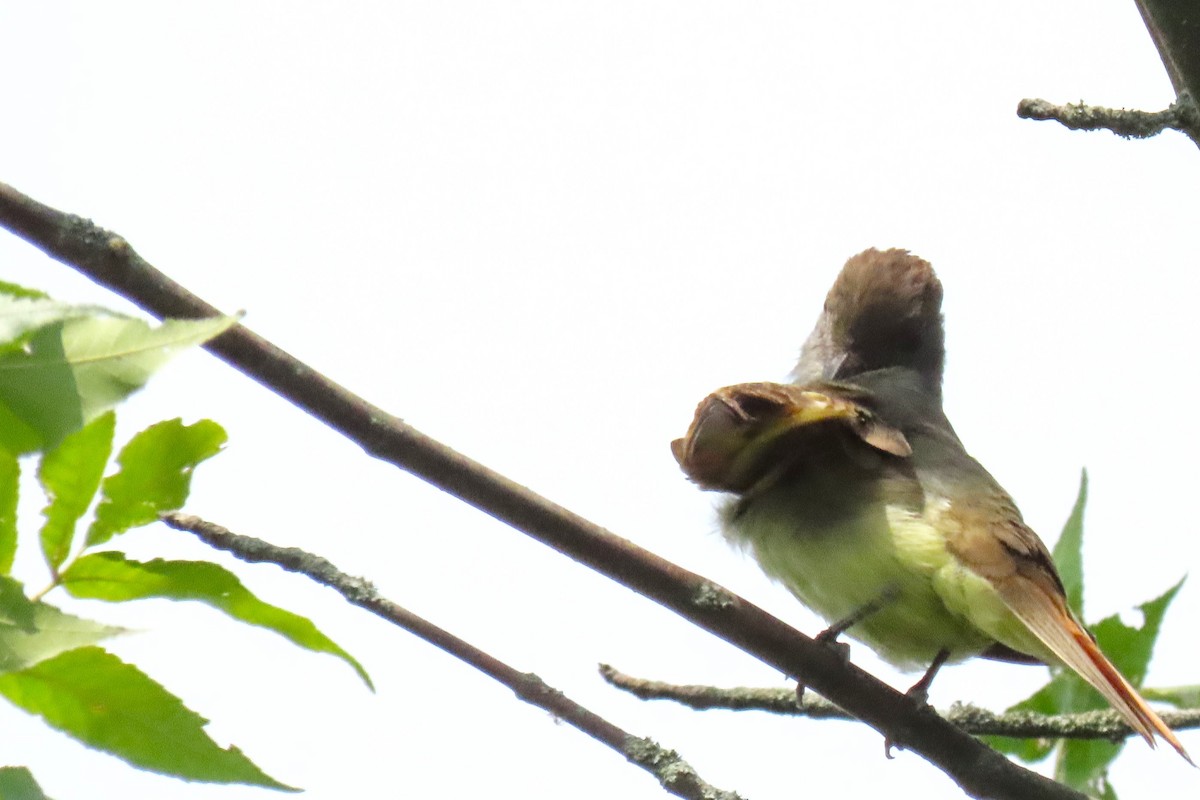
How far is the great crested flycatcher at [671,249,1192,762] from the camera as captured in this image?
366 cm

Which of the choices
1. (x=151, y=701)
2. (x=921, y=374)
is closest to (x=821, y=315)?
(x=921, y=374)

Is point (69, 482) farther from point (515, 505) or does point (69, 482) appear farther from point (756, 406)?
point (756, 406)

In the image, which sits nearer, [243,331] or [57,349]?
[57,349]

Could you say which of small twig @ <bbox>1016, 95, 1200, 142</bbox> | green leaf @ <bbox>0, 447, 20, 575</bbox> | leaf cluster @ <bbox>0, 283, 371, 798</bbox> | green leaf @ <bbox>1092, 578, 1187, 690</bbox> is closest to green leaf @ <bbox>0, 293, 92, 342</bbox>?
leaf cluster @ <bbox>0, 283, 371, 798</bbox>

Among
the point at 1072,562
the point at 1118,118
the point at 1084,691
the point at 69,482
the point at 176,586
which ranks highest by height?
the point at 1118,118

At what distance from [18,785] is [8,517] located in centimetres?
40

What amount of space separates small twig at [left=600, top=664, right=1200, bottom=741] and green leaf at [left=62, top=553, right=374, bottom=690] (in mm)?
1488

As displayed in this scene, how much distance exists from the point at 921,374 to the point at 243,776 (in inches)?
168

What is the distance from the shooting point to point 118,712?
5.93ft

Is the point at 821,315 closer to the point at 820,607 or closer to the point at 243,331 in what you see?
the point at 820,607

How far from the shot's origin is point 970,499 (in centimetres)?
434

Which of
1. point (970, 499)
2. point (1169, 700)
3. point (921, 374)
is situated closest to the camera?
point (1169, 700)

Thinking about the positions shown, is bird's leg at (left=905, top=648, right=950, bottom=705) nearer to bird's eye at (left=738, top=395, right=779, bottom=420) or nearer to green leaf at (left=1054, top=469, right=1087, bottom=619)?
green leaf at (left=1054, top=469, right=1087, bottom=619)

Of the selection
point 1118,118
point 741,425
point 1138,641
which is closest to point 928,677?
point 1138,641
